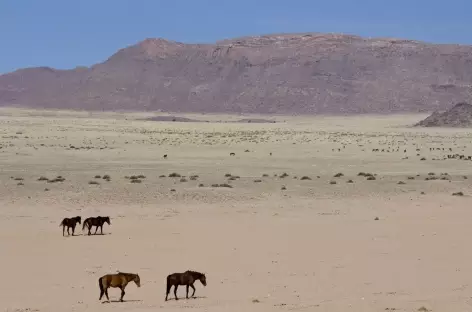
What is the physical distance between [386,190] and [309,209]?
247 inches

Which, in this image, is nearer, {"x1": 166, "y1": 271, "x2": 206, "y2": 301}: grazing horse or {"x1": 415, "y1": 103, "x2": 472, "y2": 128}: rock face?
{"x1": 166, "y1": 271, "x2": 206, "y2": 301}: grazing horse

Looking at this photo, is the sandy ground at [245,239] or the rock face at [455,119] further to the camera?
the rock face at [455,119]

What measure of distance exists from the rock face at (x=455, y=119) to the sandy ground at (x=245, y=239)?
2712 inches

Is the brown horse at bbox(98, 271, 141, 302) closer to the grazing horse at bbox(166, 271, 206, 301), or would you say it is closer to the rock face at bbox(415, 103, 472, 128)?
the grazing horse at bbox(166, 271, 206, 301)

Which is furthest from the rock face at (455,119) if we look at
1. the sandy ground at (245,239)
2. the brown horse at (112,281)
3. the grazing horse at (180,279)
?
the brown horse at (112,281)

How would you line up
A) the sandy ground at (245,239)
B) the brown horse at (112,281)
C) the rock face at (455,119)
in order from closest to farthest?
1. the brown horse at (112,281)
2. the sandy ground at (245,239)
3. the rock face at (455,119)

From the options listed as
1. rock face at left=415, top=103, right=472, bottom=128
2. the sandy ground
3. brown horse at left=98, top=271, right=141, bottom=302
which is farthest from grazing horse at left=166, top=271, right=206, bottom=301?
rock face at left=415, top=103, right=472, bottom=128

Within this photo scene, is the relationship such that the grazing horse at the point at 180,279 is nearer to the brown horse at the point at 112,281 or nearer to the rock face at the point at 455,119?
the brown horse at the point at 112,281

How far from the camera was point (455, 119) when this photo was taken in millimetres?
105125

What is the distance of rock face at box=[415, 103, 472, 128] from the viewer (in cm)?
10318

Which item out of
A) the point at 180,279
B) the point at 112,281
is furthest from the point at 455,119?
the point at 112,281

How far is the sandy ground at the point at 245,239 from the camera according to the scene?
11758 millimetres

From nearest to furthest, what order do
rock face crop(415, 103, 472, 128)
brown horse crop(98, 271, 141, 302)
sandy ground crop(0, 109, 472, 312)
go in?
brown horse crop(98, 271, 141, 302), sandy ground crop(0, 109, 472, 312), rock face crop(415, 103, 472, 128)

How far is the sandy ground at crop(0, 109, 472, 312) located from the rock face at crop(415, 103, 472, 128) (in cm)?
6889
